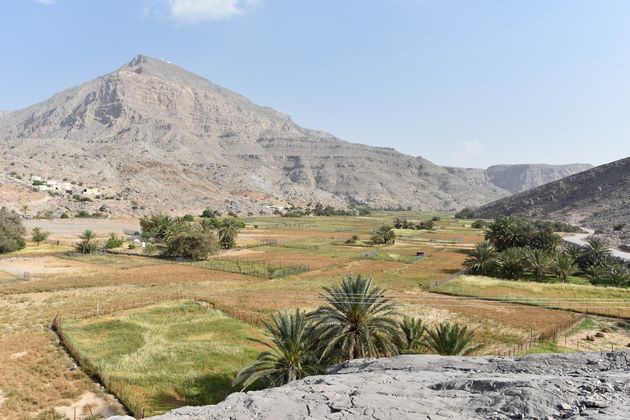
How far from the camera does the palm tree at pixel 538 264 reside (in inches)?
2083

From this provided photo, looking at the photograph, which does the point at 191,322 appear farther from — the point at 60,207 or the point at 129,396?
the point at 60,207

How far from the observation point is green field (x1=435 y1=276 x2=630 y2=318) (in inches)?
1535

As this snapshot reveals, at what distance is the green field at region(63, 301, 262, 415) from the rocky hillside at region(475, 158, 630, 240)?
9986 cm

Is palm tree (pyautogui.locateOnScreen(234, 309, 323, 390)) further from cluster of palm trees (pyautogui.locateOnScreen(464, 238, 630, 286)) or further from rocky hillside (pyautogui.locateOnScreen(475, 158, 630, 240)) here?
rocky hillside (pyautogui.locateOnScreen(475, 158, 630, 240))

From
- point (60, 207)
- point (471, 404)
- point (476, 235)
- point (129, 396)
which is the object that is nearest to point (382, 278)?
point (129, 396)

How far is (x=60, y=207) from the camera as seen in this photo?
Answer: 12012 centimetres

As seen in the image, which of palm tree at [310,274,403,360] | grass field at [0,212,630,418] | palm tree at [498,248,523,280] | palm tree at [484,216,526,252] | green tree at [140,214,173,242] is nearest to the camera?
palm tree at [310,274,403,360]

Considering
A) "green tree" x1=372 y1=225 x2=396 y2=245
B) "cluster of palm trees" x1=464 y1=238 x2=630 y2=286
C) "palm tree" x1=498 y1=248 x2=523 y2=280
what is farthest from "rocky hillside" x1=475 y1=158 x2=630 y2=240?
"palm tree" x1=498 y1=248 x2=523 y2=280

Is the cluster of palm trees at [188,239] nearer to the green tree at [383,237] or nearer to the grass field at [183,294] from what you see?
the grass field at [183,294]

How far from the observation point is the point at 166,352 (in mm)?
26484

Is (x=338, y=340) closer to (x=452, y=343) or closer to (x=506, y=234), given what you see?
(x=452, y=343)

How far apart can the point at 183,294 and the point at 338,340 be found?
26.8 meters

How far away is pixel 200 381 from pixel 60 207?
393 feet

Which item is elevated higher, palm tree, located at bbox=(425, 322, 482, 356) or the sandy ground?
palm tree, located at bbox=(425, 322, 482, 356)
